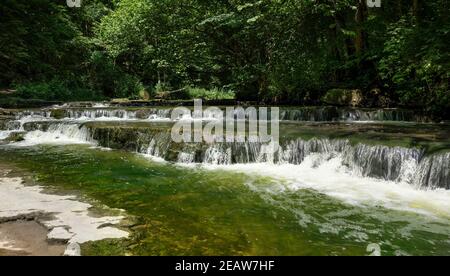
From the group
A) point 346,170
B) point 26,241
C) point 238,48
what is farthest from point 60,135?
point 238,48

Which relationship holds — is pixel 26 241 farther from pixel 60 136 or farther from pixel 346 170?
pixel 60 136

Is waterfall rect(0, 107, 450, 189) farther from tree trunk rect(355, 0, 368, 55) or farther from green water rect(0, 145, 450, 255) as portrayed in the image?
tree trunk rect(355, 0, 368, 55)

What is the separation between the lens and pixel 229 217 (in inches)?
206

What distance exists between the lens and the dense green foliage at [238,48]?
44.8 feet

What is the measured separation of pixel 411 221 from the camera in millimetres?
5324

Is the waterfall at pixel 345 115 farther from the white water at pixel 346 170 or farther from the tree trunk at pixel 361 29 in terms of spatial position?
the white water at pixel 346 170

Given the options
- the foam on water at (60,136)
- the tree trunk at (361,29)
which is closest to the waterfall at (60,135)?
the foam on water at (60,136)

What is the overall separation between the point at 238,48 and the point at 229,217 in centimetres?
2003

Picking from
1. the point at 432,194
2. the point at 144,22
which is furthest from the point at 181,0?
the point at 432,194

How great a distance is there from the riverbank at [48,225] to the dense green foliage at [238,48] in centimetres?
1022

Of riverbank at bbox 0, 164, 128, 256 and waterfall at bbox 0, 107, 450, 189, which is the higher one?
waterfall at bbox 0, 107, 450, 189

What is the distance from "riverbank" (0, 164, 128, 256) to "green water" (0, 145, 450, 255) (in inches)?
8.9

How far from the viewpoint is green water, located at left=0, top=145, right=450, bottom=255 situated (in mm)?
4184

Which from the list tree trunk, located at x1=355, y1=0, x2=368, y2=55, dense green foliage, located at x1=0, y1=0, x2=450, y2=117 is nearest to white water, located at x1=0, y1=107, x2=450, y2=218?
dense green foliage, located at x1=0, y1=0, x2=450, y2=117
